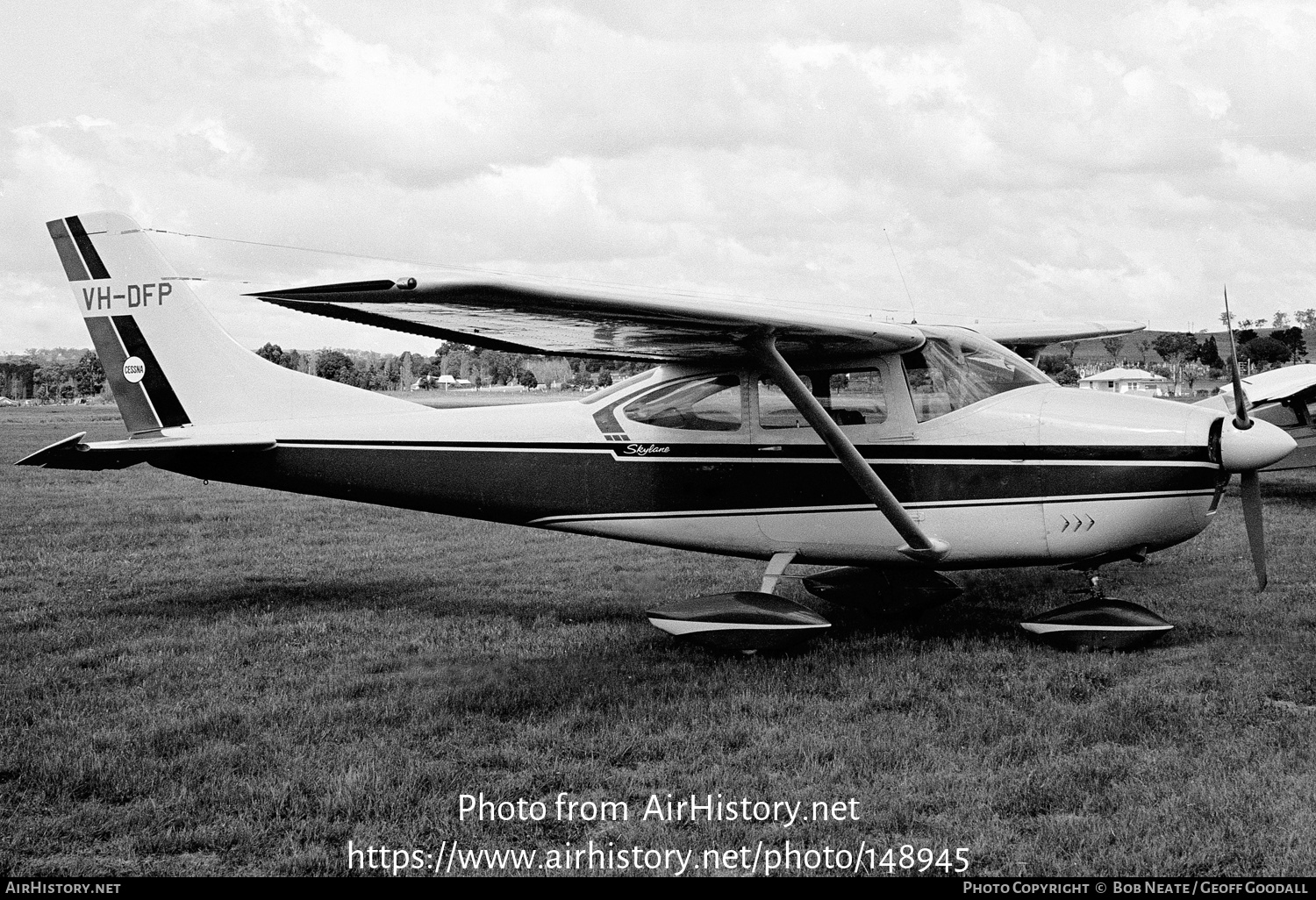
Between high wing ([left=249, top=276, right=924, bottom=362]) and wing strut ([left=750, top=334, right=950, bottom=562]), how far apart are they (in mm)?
166

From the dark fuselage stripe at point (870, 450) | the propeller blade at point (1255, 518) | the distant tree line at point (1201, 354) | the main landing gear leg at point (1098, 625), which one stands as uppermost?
the distant tree line at point (1201, 354)

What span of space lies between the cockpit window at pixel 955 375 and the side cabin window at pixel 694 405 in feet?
4.03

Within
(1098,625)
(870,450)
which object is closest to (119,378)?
(870,450)

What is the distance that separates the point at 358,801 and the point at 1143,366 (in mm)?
108472

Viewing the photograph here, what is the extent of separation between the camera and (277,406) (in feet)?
27.5

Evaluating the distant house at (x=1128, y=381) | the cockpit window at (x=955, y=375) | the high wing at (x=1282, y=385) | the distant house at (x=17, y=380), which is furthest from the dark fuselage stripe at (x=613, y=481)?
the distant house at (x=17, y=380)

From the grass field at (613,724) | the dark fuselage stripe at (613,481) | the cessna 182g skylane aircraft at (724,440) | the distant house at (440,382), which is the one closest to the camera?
the grass field at (613,724)

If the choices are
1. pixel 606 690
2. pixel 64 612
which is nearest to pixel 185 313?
pixel 64 612

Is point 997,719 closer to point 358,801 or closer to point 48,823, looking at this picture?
point 358,801

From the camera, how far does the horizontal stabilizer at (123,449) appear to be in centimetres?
747

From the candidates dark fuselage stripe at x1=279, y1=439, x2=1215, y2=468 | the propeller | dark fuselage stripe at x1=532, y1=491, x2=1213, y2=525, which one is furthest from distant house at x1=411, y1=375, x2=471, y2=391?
the propeller

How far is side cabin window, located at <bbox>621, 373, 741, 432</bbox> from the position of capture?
723 centimetres

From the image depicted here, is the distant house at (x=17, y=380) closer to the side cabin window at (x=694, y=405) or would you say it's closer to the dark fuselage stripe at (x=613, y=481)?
the dark fuselage stripe at (x=613, y=481)

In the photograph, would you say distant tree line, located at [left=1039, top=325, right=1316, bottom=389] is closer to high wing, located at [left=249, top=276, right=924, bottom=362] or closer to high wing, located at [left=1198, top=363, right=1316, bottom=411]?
high wing, located at [left=1198, top=363, right=1316, bottom=411]
